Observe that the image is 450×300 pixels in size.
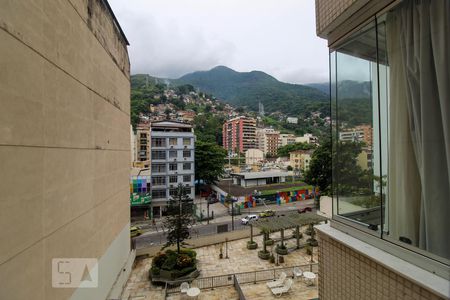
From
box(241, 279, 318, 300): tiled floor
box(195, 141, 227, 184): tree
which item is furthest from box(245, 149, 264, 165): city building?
box(241, 279, 318, 300): tiled floor

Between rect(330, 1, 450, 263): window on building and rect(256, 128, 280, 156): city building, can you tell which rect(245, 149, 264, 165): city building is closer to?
rect(256, 128, 280, 156): city building

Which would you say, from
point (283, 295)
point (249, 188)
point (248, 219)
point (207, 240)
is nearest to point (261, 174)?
point (249, 188)

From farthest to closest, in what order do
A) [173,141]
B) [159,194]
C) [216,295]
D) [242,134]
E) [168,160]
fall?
1. [242,134]
2. [173,141]
3. [168,160]
4. [159,194]
5. [216,295]

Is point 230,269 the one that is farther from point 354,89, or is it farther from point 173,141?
point 173,141

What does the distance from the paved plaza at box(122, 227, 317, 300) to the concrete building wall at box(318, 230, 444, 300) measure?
855 centimetres

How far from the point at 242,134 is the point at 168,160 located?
4899 cm

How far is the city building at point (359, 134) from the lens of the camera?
265 cm

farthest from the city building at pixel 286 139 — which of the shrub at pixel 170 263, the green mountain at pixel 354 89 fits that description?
the green mountain at pixel 354 89

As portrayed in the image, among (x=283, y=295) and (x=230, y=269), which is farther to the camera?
(x=230, y=269)

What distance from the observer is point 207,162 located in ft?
114

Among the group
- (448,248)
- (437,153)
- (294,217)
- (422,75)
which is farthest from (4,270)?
(294,217)

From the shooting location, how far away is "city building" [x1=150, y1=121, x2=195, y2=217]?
28188 millimetres

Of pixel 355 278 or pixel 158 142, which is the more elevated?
pixel 158 142

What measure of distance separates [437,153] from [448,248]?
80 centimetres
